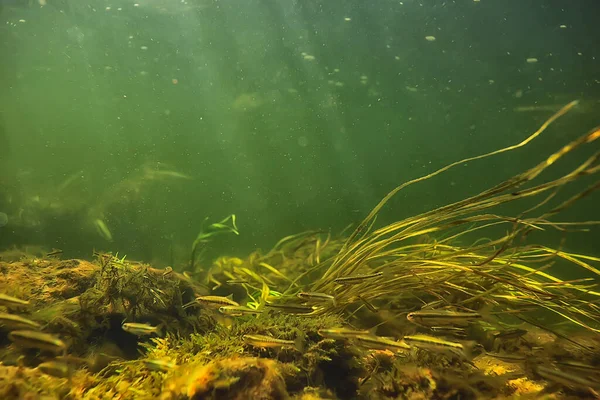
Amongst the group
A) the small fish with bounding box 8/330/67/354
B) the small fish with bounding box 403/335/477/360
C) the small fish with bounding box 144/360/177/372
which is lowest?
the small fish with bounding box 403/335/477/360

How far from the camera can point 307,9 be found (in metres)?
14.3

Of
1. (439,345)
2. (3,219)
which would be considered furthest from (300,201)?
(439,345)

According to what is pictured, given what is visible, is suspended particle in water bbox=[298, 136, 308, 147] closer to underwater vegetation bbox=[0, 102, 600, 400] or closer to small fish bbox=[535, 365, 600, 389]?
underwater vegetation bbox=[0, 102, 600, 400]

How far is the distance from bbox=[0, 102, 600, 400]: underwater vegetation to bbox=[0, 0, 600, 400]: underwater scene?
0.02 m

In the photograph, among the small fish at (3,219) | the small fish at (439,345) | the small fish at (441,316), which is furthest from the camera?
the small fish at (3,219)

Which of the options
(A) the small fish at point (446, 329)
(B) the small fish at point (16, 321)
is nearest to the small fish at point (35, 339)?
(B) the small fish at point (16, 321)

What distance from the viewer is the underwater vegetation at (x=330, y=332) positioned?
7.40ft

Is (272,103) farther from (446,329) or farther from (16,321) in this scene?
(16,321)

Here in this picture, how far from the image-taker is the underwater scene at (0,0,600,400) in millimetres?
2572

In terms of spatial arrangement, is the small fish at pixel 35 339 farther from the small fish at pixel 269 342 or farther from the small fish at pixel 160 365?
the small fish at pixel 269 342

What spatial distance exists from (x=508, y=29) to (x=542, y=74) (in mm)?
4076

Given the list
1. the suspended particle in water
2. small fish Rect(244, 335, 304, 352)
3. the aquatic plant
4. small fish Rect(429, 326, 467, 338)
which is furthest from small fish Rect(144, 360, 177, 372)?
the suspended particle in water

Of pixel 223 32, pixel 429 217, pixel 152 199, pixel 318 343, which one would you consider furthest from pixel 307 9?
pixel 318 343

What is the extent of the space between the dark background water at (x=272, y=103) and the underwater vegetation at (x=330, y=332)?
20.9 ft
